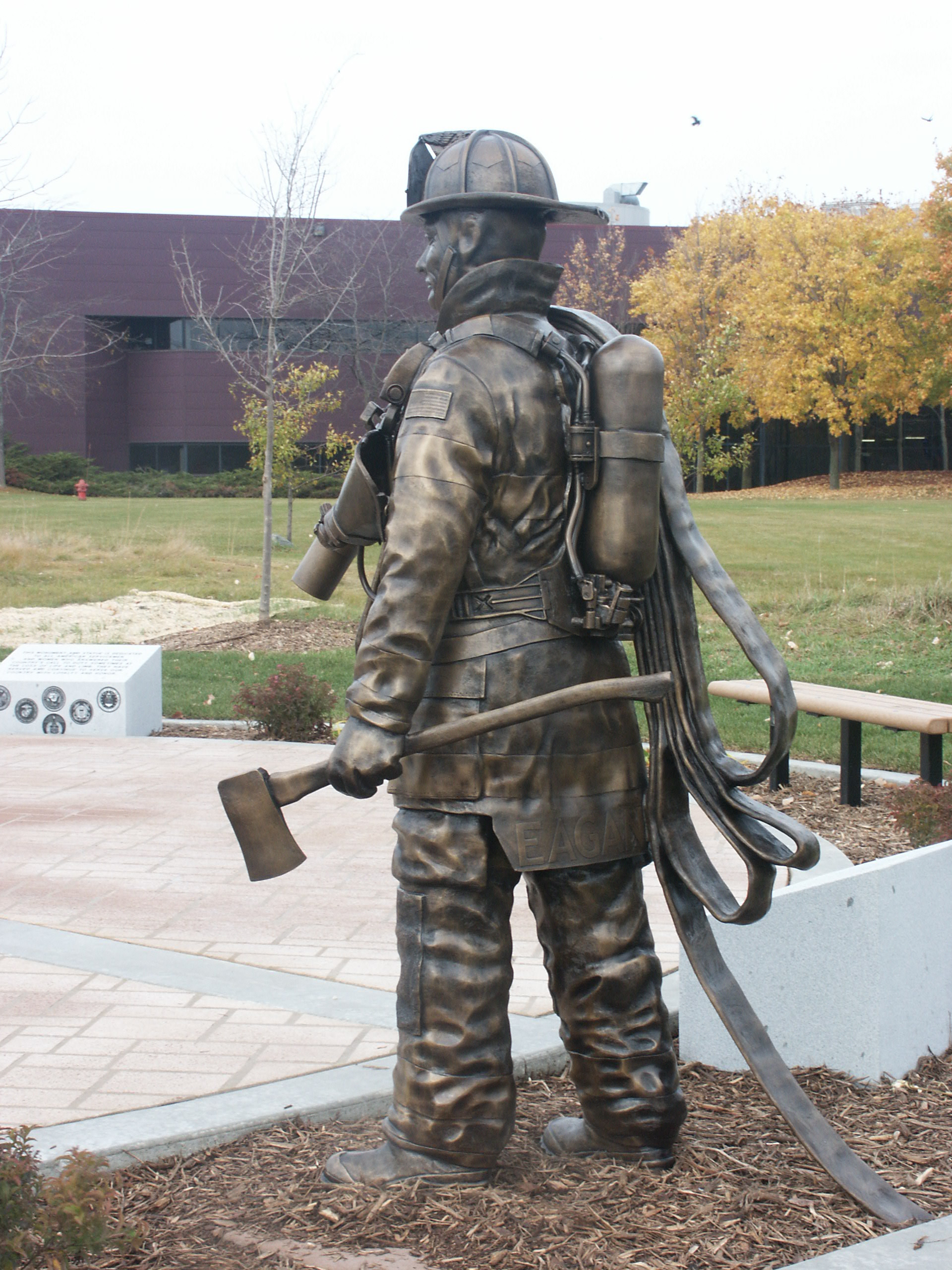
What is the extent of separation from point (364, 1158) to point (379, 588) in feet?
4.37

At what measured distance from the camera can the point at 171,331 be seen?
4172cm

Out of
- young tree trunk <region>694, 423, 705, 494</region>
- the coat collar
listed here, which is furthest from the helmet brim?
young tree trunk <region>694, 423, 705, 494</region>

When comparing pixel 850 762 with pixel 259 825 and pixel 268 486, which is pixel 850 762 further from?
pixel 268 486

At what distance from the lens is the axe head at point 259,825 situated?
296 centimetres

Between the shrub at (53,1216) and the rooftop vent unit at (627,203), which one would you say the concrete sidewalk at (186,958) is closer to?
the shrub at (53,1216)

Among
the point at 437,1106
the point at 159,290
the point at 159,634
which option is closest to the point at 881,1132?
the point at 437,1106

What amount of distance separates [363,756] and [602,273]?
37.1 m

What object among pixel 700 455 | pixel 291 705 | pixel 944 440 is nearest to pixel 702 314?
pixel 700 455

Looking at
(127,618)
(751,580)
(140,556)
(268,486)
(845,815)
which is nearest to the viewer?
(845,815)

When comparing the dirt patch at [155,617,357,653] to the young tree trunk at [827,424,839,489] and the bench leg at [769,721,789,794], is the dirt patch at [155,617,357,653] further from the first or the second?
the young tree trunk at [827,424,839,489]

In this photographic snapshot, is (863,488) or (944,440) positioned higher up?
(944,440)

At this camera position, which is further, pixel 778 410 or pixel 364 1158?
pixel 778 410

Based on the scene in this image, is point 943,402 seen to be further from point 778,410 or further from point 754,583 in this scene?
point 754,583

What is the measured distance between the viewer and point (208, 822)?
6625 mm
